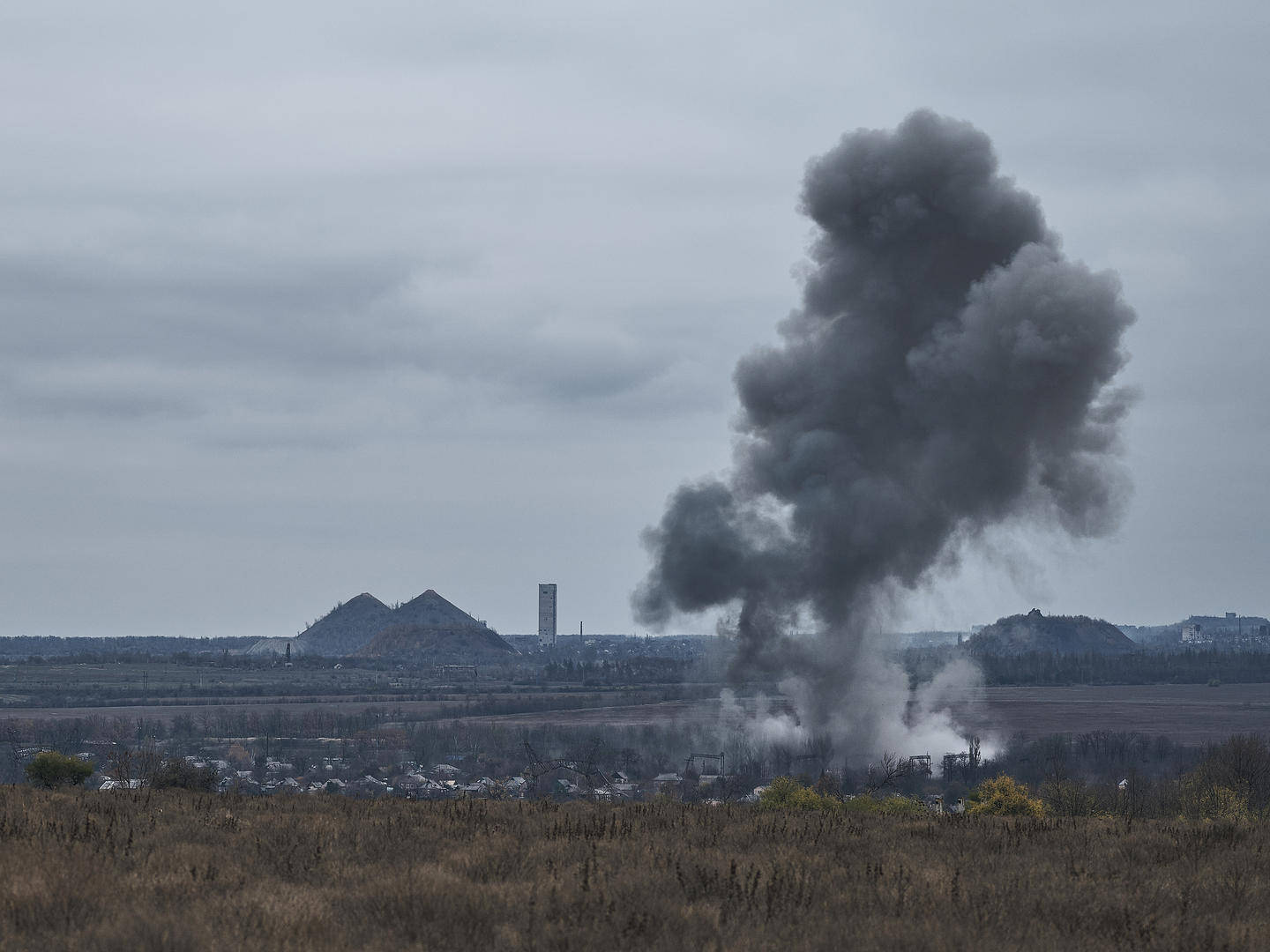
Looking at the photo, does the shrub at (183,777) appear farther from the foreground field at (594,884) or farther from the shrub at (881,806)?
the shrub at (881,806)

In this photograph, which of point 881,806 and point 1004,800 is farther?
point 1004,800

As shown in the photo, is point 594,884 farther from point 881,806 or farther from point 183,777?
point 881,806

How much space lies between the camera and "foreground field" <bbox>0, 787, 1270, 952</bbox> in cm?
847

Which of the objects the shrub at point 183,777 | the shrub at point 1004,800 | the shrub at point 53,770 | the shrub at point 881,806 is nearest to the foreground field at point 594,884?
the shrub at point 881,806

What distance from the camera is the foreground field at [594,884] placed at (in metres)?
8.47

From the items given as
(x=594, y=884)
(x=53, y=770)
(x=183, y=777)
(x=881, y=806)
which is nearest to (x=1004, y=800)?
(x=881, y=806)

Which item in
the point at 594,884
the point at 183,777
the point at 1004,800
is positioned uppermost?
the point at 594,884

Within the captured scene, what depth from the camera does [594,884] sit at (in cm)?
1011

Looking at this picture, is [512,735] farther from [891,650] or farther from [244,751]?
[891,650]

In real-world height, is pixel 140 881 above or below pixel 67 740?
above

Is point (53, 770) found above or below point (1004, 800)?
above

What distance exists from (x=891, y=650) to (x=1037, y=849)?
331 feet

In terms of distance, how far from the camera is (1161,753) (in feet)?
475

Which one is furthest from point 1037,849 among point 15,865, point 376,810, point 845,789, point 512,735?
point 512,735
